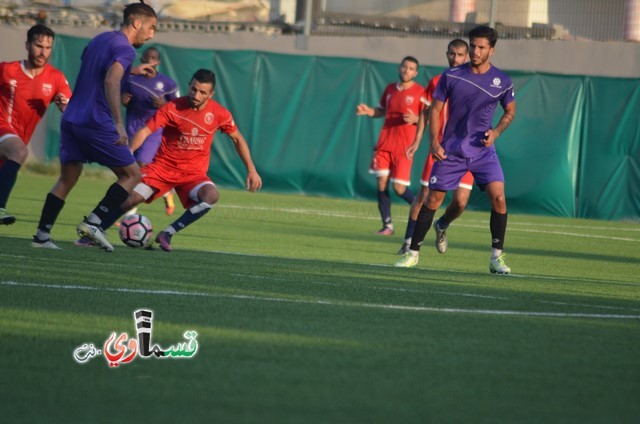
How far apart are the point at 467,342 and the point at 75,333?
1.90 m

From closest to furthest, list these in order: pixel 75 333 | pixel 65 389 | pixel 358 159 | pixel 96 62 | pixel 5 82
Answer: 1. pixel 65 389
2. pixel 75 333
3. pixel 96 62
4. pixel 5 82
5. pixel 358 159

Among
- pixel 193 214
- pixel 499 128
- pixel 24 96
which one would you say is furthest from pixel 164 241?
pixel 499 128

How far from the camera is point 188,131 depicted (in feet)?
34.9

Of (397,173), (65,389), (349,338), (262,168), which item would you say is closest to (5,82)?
(397,173)

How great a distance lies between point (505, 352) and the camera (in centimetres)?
535

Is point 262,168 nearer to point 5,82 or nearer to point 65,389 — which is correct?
point 5,82

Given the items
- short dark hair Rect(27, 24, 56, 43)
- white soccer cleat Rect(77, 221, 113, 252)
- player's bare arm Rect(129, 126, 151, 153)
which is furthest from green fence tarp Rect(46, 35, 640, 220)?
white soccer cleat Rect(77, 221, 113, 252)

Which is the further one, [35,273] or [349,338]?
[35,273]

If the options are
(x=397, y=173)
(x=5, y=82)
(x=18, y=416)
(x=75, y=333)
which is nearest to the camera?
(x=18, y=416)

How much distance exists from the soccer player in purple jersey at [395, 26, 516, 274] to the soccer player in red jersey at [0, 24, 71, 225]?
3547 millimetres

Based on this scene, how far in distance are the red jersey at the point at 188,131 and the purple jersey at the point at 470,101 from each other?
2075mm

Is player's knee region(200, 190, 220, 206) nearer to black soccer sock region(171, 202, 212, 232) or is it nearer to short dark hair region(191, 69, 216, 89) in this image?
black soccer sock region(171, 202, 212, 232)

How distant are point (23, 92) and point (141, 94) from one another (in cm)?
264

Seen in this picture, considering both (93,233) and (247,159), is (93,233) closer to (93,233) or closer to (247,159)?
(93,233)
